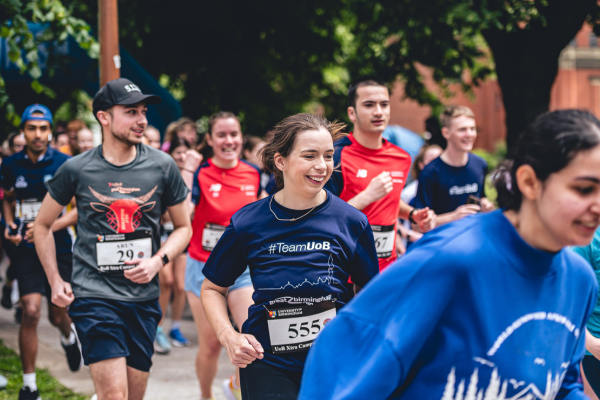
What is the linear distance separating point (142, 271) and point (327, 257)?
139 cm

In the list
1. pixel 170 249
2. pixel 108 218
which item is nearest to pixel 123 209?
pixel 108 218

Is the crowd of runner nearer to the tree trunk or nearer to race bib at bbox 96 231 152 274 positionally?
race bib at bbox 96 231 152 274

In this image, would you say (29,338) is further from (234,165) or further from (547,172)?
(547,172)

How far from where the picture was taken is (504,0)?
8461mm

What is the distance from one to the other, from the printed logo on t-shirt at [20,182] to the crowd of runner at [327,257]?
2 centimetres

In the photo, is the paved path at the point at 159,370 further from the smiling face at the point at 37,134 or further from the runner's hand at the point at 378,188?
the runner's hand at the point at 378,188

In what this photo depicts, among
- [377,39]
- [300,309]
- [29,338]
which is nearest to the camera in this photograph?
[300,309]

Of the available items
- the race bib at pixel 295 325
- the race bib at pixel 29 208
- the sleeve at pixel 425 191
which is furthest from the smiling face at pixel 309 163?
the race bib at pixel 29 208

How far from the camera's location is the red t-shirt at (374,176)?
430 centimetres

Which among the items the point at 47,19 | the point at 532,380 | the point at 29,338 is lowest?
the point at 29,338

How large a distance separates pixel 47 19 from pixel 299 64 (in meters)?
7.81

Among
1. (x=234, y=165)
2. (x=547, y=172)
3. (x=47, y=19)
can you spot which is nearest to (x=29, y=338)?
(x=234, y=165)

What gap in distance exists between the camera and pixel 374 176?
4.39m

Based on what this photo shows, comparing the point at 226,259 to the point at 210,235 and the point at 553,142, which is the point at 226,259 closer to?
the point at 553,142
